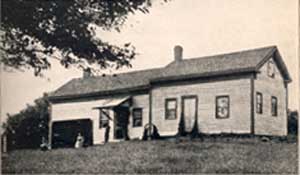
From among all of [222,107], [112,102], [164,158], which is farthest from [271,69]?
[112,102]

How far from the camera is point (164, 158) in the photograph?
283cm

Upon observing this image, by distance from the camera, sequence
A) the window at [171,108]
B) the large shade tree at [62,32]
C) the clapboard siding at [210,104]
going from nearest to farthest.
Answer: the clapboard siding at [210,104] < the window at [171,108] < the large shade tree at [62,32]

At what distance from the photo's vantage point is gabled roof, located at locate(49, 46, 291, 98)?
2756 millimetres

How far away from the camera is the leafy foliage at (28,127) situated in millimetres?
2932

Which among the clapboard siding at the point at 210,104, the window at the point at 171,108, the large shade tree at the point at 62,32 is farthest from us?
the large shade tree at the point at 62,32

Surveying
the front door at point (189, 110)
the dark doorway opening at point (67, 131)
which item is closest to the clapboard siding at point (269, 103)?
the front door at point (189, 110)

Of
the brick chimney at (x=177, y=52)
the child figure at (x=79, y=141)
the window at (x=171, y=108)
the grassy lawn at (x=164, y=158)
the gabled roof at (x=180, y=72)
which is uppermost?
the brick chimney at (x=177, y=52)

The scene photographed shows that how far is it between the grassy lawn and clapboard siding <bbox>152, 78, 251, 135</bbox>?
0.22 feet

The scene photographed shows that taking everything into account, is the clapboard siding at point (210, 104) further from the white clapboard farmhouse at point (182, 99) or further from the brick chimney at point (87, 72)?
the brick chimney at point (87, 72)

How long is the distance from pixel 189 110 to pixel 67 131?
0.59m

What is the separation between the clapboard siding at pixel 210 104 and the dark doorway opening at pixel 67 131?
335 millimetres

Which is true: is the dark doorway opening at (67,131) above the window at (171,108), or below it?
below

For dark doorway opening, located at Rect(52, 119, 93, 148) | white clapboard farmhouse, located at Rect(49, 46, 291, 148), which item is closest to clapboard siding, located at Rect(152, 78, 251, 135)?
white clapboard farmhouse, located at Rect(49, 46, 291, 148)

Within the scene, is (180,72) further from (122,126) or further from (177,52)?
(122,126)
